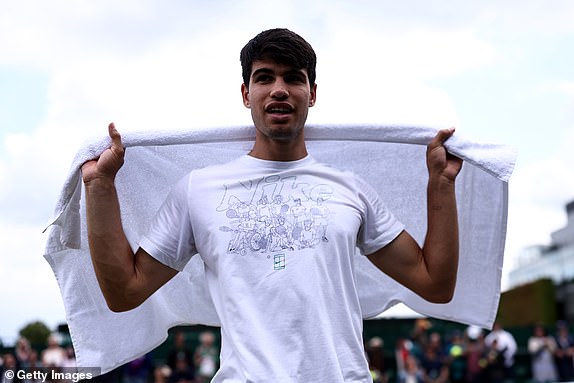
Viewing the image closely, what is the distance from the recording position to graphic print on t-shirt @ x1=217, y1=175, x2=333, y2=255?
3.13m

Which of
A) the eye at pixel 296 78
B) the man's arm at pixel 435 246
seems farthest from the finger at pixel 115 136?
the man's arm at pixel 435 246

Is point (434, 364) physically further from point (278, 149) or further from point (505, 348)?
point (278, 149)

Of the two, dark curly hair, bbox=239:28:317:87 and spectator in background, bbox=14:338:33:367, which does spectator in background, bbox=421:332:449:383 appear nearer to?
spectator in background, bbox=14:338:33:367

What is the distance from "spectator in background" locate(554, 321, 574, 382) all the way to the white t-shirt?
528 inches

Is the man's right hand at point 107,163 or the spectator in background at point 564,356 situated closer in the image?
the man's right hand at point 107,163

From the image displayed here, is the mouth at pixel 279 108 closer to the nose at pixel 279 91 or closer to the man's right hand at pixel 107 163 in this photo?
the nose at pixel 279 91

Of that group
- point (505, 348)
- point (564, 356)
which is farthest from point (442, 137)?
point (564, 356)

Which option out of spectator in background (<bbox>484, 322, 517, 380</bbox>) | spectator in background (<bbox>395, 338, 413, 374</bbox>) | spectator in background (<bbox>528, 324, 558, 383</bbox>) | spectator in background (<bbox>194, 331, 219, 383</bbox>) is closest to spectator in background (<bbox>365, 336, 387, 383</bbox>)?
spectator in background (<bbox>395, 338, 413, 374</bbox>)

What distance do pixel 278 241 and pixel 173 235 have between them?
0.41 metres

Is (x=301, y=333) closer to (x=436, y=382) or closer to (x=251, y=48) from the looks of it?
(x=251, y=48)

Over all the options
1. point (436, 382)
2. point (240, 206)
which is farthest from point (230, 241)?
point (436, 382)

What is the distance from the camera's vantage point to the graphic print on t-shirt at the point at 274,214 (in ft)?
10.3

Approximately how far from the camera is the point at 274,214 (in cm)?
321

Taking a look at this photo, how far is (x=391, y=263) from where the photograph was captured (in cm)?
353
